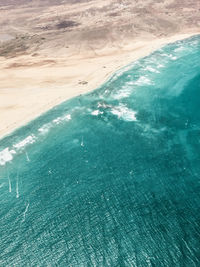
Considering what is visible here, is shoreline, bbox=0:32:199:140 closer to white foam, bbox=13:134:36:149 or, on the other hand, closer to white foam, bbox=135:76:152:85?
white foam, bbox=13:134:36:149

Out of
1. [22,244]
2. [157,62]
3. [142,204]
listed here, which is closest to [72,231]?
[22,244]

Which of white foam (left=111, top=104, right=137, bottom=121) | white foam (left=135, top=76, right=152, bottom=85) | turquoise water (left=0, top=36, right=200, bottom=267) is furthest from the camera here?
white foam (left=135, top=76, right=152, bottom=85)

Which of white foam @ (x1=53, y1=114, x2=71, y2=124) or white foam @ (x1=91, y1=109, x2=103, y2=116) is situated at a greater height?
white foam @ (x1=53, y1=114, x2=71, y2=124)

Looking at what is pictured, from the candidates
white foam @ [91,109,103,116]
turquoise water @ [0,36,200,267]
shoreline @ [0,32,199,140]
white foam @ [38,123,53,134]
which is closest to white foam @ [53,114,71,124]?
turquoise water @ [0,36,200,267]

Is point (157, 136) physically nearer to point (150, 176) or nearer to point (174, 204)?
point (150, 176)

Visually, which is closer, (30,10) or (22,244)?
(22,244)

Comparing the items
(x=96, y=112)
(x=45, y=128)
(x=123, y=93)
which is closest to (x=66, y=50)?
(x=123, y=93)

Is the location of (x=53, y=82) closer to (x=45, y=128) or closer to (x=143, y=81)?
(x=45, y=128)
